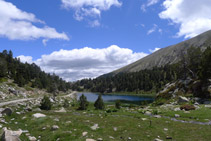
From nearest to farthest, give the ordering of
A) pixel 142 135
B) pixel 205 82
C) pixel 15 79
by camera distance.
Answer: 1. pixel 142 135
2. pixel 205 82
3. pixel 15 79

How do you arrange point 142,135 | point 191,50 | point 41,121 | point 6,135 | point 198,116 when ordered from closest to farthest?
Answer: point 6,135, point 142,135, point 41,121, point 198,116, point 191,50

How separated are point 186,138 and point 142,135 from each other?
13.3 feet

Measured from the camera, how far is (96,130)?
14.9 metres

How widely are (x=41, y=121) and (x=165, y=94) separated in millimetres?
46073

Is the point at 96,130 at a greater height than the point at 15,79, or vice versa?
the point at 15,79

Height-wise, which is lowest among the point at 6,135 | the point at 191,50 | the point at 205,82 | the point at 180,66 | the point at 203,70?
the point at 6,135

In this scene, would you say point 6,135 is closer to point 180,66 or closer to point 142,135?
point 142,135

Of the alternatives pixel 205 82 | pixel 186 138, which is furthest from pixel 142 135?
pixel 205 82

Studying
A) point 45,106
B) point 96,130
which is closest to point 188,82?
point 96,130

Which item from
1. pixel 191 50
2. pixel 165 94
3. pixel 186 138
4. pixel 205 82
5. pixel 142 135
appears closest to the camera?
pixel 186 138

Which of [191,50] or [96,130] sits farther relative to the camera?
[191,50]

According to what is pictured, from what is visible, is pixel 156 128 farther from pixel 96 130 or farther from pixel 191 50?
pixel 191 50

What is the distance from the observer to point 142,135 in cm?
1338

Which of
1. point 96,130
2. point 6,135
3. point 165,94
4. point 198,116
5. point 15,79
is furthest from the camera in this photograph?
point 15,79
